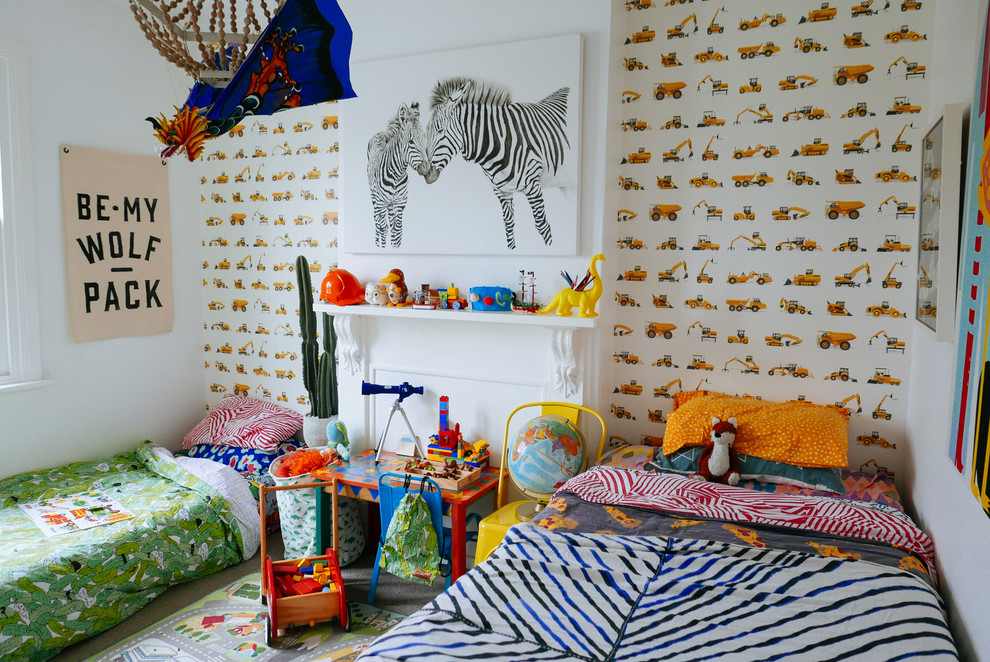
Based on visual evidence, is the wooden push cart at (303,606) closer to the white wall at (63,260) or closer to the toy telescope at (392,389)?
the toy telescope at (392,389)

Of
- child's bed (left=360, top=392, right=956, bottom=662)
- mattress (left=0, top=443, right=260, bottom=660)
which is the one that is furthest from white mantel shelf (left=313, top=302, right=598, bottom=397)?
mattress (left=0, top=443, right=260, bottom=660)

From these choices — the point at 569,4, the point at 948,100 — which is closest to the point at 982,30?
the point at 948,100

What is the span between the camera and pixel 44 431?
11.1 ft

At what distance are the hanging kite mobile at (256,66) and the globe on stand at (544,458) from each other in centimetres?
154

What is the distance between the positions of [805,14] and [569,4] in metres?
0.90

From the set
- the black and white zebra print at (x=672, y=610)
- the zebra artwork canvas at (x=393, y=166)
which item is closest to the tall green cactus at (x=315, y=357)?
the zebra artwork canvas at (x=393, y=166)

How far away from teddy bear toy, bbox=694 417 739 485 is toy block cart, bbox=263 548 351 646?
4.83 ft

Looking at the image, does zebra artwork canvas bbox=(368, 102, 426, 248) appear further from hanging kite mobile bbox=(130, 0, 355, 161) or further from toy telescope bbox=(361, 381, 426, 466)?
hanging kite mobile bbox=(130, 0, 355, 161)

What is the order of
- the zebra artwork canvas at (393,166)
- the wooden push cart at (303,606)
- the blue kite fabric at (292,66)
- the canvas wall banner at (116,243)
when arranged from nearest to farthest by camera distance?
1. the blue kite fabric at (292,66)
2. the wooden push cart at (303,606)
3. the zebra artwork canvas at (393,166)
4. the canvas wall banner at (116,243)

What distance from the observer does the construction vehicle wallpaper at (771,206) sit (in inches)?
97.6

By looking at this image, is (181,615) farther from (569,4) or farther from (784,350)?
(569,4)

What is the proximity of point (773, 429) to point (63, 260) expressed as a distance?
343cm

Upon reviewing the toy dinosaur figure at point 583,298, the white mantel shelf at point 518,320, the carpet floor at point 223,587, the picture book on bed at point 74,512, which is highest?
the toy dinosaur figure at point 583,298

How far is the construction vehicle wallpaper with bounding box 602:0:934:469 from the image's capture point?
2479 mm
